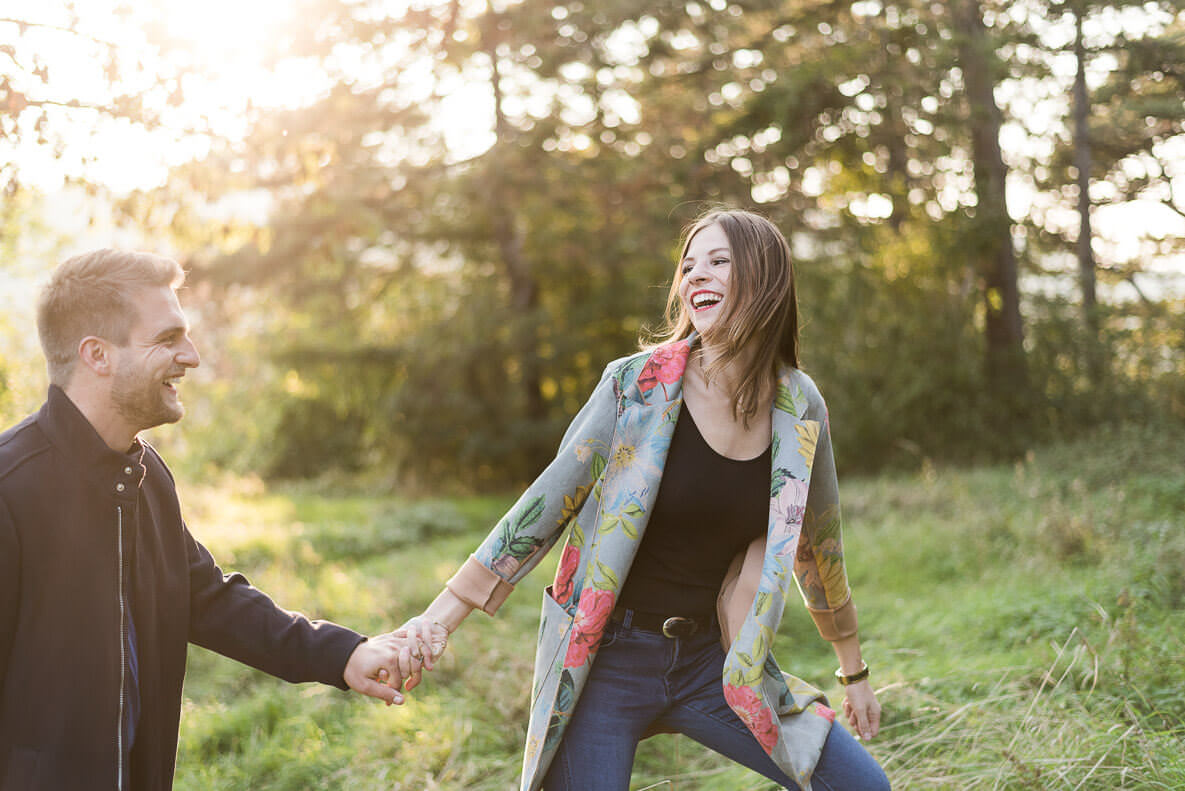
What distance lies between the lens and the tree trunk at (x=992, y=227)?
1256cm

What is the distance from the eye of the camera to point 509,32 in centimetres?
1455

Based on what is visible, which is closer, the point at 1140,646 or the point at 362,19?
the point at 1140,646

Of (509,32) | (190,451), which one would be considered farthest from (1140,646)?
(190,451)

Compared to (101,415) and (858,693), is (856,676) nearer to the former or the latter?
(858,693)

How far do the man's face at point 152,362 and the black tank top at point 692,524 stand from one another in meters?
1.21

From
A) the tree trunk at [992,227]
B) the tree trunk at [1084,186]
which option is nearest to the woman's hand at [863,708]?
the tree trunk at [992,227]

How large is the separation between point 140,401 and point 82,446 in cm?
17

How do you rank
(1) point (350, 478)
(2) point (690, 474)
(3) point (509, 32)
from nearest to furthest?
(2) point (690, 474) < (3) point (509, 32) < (1) point (350, 478)

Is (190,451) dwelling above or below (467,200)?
below

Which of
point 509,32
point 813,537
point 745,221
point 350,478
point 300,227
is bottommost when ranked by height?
point 350,478

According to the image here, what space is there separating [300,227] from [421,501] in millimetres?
4610

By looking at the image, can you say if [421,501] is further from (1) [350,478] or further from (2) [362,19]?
(2) [362,19]

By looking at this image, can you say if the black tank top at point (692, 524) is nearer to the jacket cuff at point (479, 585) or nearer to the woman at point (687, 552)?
the woman at point (687, 552)

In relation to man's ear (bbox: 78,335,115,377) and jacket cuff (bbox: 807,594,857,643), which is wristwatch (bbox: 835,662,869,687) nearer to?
jacket cuff (bbox: 807,594,857,643)
